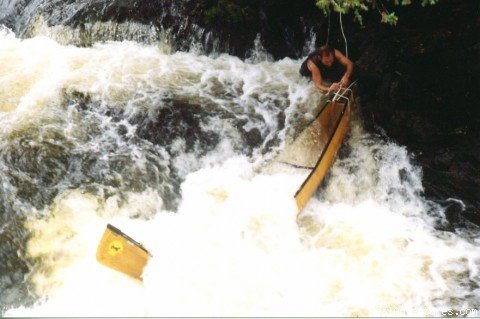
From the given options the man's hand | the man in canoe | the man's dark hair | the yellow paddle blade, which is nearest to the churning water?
the yellow paddle blade

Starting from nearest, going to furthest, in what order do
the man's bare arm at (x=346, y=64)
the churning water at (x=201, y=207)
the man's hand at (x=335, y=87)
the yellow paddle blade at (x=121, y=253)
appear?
the yellow paddle blade at (x=121, y=253) < the churning water at (x=201, y=207) < the man's hand at (x=335, y=87) < the man's bare arm at (x=346, y=64)

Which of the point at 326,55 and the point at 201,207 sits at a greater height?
the point at 326,55

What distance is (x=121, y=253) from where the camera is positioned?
3723 mm

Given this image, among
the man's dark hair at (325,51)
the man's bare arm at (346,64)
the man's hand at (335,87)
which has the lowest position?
the man's hand at (335,87)

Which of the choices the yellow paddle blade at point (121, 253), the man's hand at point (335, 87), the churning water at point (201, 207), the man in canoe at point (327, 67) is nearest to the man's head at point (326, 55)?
the man in canoe at point (327, 67)

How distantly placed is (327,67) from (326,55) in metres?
0.26

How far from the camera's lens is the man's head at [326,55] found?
5527 millimetres

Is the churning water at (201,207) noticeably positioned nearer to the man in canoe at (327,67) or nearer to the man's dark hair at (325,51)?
the man in canoe at (327,67)

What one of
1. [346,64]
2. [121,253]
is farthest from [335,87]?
[121,253]

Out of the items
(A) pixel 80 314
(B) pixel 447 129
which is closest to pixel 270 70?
(B) pixel 447 129

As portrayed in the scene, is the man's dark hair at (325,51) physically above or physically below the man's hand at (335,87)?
above

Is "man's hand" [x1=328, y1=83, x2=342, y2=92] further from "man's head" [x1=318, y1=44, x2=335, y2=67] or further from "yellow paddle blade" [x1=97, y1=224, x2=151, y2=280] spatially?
"yellow paddle blade" [x1=97, y1=224, x2=151, y2=280]

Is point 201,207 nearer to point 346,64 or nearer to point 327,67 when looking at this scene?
point 327,67

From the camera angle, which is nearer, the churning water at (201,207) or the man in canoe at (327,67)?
the churning water at (201,207)
